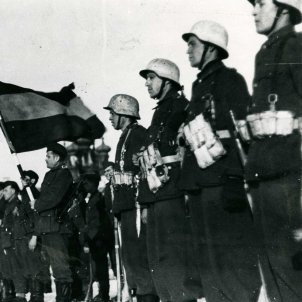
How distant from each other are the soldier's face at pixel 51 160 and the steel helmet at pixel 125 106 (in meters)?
1.80

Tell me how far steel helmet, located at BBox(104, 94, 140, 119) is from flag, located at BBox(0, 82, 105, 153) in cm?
125

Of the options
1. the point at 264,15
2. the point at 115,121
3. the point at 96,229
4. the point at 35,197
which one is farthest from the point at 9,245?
the point at 264,15

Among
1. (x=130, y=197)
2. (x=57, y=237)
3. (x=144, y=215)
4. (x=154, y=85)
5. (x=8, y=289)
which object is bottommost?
(x=8, y=289)

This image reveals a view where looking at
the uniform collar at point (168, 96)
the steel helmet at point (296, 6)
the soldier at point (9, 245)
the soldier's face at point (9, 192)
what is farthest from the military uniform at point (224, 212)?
the soldier's face at point (9, 192)

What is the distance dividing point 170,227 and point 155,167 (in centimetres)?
63

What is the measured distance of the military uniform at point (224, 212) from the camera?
468 cm

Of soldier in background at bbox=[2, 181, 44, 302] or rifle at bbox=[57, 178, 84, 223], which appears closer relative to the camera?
rifle at bbox=[57, 178, 84, 223]

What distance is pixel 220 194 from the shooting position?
4773 mm

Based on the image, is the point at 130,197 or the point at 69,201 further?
the point at 69,201

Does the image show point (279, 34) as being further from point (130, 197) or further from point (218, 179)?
point (130, 197)

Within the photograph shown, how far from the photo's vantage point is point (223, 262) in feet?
15.5

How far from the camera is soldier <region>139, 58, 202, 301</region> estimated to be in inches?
222

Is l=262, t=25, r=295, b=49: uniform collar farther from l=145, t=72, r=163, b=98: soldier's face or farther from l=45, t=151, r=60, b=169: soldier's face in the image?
l=45, t=151, r=60, b=169: soldier's face

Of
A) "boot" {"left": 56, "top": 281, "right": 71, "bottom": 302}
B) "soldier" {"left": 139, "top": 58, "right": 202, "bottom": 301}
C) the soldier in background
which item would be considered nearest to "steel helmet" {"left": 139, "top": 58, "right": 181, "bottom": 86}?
"soldier" {"left": 139, "top": 58, "right": 202, "bottom": 301}
